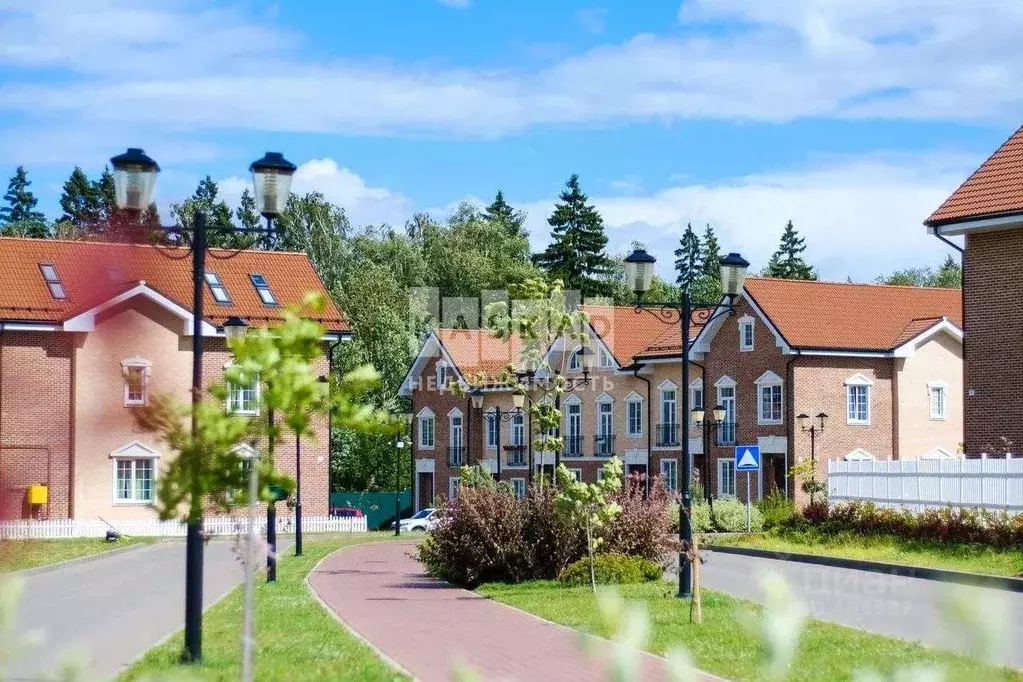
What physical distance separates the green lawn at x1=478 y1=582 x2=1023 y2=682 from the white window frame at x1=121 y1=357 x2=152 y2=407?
232 inches

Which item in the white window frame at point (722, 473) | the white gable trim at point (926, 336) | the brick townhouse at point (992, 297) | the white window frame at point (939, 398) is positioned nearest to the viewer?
the brick townhouse at point (992, 297)

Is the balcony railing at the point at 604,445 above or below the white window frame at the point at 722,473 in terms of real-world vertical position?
above

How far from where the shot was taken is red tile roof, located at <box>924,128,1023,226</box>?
31.1m

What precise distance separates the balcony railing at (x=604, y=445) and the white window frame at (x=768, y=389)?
10.1 m

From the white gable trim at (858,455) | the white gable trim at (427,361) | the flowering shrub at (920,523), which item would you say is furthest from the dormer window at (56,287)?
Answer: the white gable trim at (427,361)

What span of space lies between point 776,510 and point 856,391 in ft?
33.6

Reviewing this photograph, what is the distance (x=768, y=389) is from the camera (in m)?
50.5

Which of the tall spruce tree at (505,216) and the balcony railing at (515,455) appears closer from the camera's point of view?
the balcony railing at (515,455)

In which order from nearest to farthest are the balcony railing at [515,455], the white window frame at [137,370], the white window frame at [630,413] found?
1. the white window frame at [137,370]
2. the white window frame at [630,413]
3. the balcony railing at [515,455]

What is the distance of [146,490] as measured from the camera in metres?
50.8

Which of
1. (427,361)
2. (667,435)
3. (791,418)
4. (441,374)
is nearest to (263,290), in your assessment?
(441,374)

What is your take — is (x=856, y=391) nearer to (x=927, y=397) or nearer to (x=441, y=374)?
(x=927, y=397)

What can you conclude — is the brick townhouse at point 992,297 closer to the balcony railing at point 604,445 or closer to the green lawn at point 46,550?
the green lawn at point 46,550

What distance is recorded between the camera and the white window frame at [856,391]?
162ft
